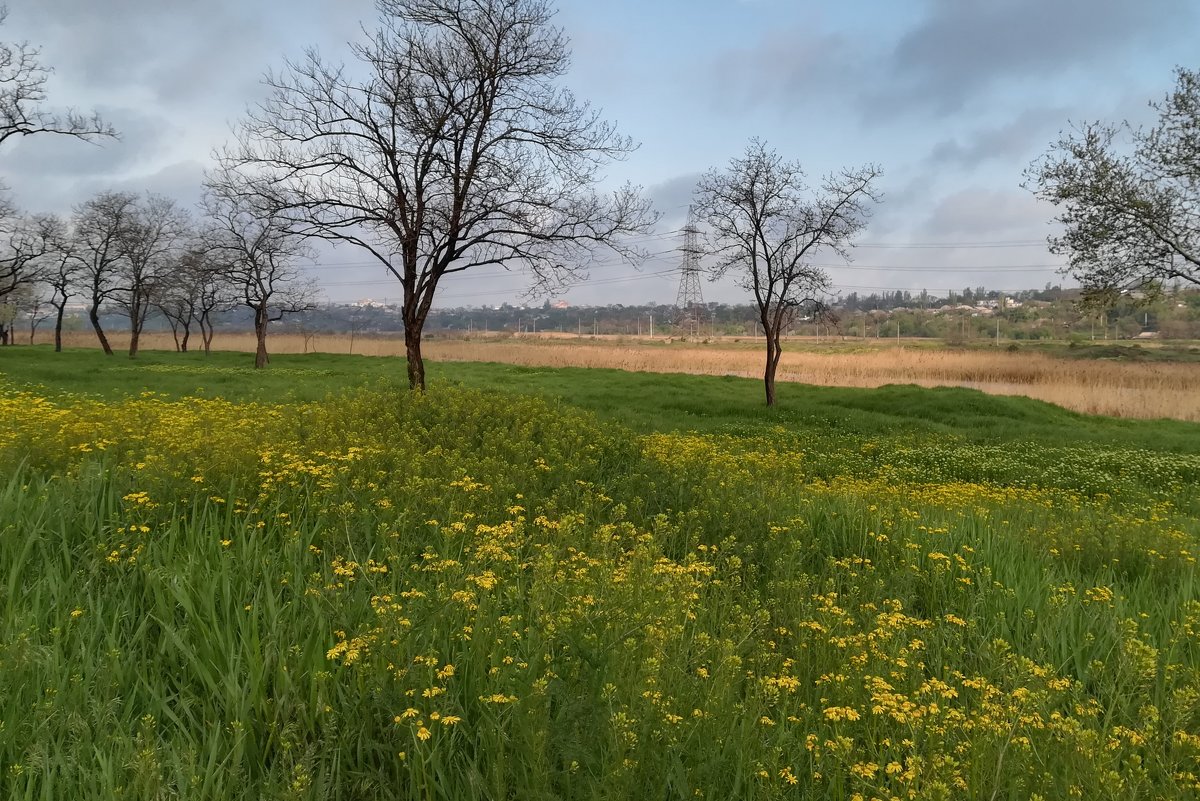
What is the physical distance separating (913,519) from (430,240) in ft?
45.2

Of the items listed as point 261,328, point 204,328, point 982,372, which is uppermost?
point 204,328

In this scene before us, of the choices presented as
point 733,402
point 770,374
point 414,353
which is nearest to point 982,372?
point 770,374

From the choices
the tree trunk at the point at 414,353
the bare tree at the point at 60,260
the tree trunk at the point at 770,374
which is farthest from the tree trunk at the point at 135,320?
the tree trunk at the point at 770,374

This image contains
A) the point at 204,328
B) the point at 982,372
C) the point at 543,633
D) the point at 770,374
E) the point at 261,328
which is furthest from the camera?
the point at 204,328

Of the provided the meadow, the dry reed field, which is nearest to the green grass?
the dry reed field

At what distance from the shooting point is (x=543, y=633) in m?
3.00

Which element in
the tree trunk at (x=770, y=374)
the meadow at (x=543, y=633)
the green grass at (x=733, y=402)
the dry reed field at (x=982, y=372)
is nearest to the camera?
the meadow at (x=543, y=633)

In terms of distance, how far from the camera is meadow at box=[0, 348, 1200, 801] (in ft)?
7.72

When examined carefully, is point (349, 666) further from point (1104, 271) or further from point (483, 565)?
point (1104, 271)

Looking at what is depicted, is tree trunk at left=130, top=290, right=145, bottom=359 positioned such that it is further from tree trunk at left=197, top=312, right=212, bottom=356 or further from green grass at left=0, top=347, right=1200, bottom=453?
green grass at left=0, top=347, right=1200, bottom=453

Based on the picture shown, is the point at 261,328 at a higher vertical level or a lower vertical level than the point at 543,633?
higher

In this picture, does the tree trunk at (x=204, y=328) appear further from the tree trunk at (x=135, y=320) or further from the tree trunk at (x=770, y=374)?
the tree trunk at (x=770, y=374)

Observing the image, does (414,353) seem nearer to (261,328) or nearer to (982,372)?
(261,328)

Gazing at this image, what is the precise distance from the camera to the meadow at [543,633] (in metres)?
2.35
